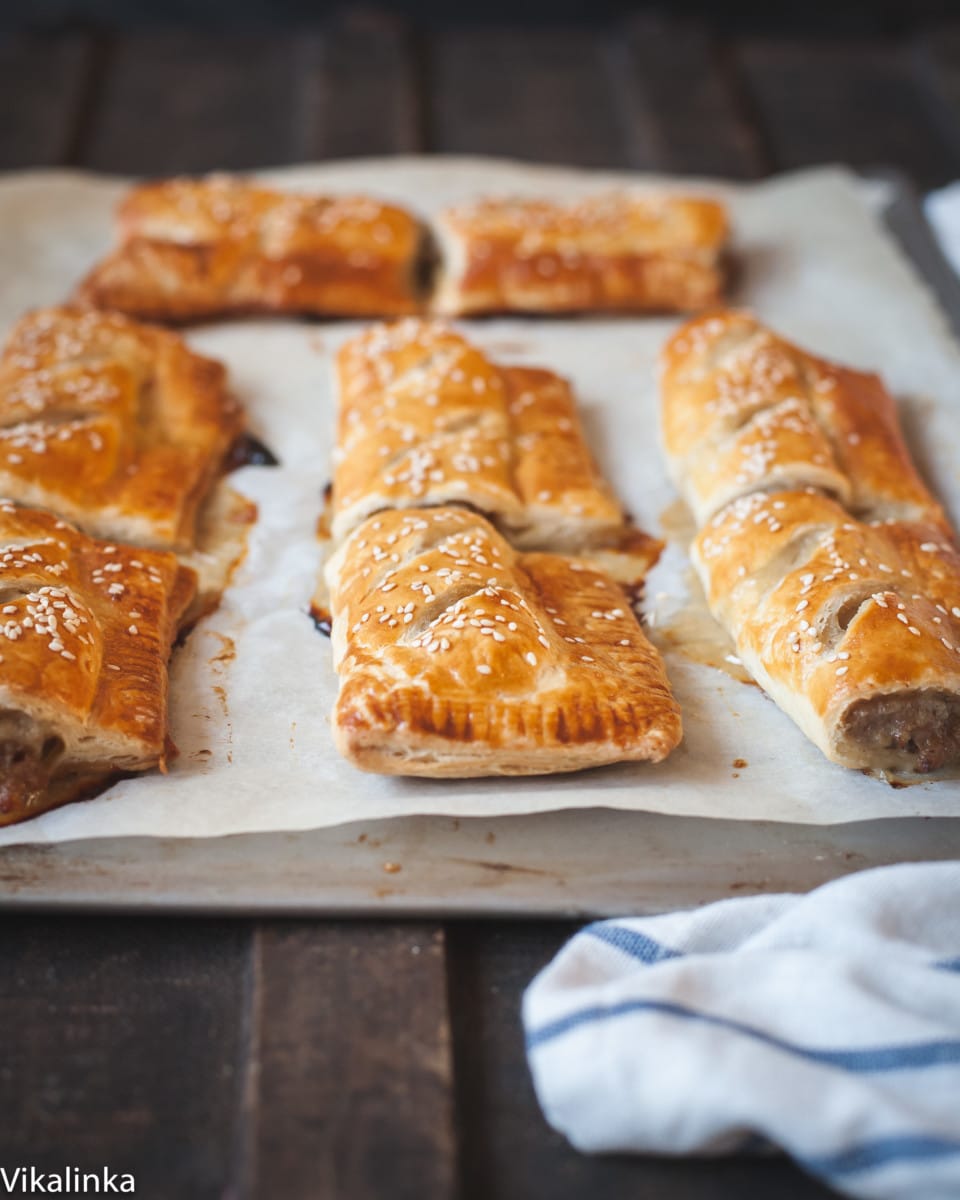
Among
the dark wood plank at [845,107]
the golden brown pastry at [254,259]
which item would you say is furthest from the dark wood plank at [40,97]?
the dark wood plank at [845,107]

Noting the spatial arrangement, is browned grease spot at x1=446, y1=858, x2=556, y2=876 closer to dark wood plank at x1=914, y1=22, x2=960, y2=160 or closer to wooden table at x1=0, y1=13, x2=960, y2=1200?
wooden table at x1=0, y1=13, x2=960, y2=1200

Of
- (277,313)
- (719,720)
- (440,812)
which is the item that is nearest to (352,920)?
(440,812)

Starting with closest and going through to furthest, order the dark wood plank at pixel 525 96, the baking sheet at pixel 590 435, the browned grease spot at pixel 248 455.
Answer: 1. the baking sheet at pixel 590 435
2. the browned grease spot at pixel 248 455
3. the dark wood plank at pixel 525 96

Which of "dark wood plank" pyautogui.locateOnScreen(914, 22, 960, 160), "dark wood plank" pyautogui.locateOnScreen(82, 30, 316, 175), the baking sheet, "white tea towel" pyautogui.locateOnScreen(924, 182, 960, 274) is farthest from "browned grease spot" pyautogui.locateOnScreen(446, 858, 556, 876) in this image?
"dark wood plank" pyautogui.locateOnScreen(914, 22, 960, 160)

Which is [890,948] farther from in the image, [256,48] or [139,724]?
[256,48]

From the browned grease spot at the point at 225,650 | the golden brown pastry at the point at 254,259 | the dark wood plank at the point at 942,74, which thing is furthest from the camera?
the dark wood plank at the point at 942,74

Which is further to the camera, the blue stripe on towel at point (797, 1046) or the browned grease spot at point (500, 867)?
the browned grease spot at point (500, 867)

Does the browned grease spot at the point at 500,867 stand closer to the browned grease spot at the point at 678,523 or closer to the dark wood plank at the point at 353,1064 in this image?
the dark wood plank at the point at 353,1064
